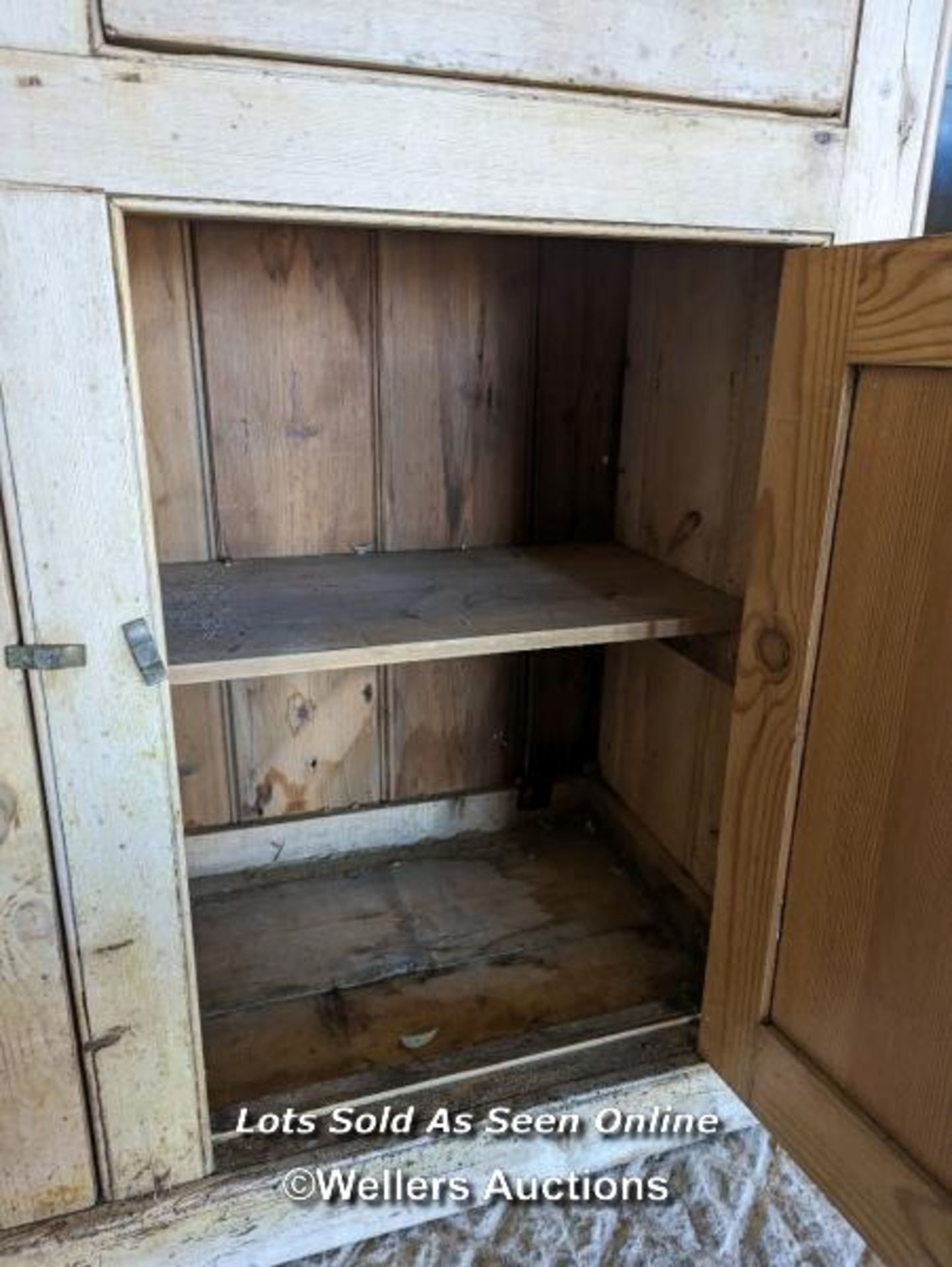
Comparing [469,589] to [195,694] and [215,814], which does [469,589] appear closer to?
[195,694]

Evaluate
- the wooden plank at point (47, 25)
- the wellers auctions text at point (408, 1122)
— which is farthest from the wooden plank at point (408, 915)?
the wooden plank at point (47, 25)

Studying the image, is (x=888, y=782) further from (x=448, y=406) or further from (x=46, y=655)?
(x=448, y=406)

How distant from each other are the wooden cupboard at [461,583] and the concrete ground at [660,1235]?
48 millimetres

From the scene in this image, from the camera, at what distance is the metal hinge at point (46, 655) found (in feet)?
2.16

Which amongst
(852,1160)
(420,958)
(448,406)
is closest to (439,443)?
(448,406)

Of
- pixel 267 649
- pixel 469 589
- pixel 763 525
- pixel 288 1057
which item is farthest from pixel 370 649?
pixel 288 1057

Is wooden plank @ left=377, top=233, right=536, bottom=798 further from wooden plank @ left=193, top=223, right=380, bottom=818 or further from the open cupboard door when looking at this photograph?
the open cupboard door

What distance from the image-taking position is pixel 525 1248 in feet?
3.10

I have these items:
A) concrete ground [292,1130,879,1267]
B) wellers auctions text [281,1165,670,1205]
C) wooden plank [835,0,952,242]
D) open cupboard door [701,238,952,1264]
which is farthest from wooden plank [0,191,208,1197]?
wooden plank [835,0,952,242]

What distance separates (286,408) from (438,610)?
0.36 metres

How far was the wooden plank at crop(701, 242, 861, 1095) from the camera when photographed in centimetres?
68

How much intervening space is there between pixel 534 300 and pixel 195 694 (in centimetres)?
70

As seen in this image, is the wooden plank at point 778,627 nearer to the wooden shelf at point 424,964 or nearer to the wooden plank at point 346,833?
the wooden shelf at point 424,964

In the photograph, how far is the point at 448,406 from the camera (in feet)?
4.00
